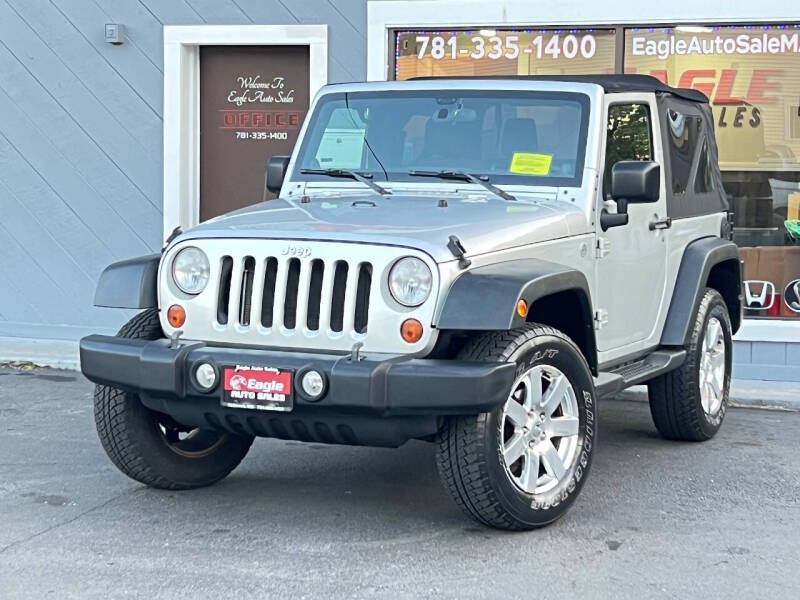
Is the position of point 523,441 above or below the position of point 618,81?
below

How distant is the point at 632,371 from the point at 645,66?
391 centimetres

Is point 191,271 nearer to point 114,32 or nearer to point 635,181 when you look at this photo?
point 635,181

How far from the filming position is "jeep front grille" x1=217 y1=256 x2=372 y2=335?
16.4ft

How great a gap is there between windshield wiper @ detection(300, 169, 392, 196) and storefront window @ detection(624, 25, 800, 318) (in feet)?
12.9

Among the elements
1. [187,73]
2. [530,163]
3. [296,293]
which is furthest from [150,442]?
[187,73]

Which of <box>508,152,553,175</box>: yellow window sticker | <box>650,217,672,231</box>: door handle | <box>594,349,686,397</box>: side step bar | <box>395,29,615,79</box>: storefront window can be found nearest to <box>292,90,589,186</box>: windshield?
<box>508,152,553,175</box>: yellow window sticker

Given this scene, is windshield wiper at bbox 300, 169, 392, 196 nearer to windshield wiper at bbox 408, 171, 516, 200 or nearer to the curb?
windshield wiper at bbox 408, 171, 516, 200

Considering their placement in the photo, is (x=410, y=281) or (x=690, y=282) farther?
(x=690, y=282)

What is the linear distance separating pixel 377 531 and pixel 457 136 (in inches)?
79.4

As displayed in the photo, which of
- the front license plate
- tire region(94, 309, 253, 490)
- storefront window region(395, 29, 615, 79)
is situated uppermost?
storefront window region(395, 29, 615, 79)

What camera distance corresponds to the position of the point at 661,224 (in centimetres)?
672

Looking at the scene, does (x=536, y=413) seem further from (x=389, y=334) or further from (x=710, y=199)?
(x=710, y=199)

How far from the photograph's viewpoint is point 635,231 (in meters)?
6.45

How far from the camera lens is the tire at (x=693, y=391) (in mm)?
6934
